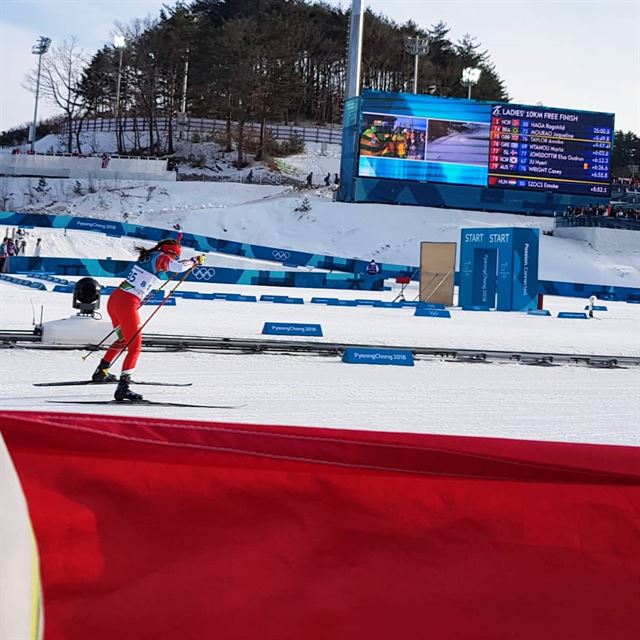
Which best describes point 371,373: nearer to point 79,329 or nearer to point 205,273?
point 79,329

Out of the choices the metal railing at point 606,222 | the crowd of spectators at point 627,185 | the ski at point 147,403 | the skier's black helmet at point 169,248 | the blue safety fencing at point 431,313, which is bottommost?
the blue safety fencing at point 431,313

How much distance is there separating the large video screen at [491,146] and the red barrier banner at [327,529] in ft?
131

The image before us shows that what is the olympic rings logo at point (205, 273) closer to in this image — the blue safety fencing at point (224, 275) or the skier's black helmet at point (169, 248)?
the blue safety fencing at point (224, 275)

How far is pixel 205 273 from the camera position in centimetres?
2955

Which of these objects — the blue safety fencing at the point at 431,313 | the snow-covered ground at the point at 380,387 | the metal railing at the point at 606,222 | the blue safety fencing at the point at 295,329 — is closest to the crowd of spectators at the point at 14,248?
the snow-covered ground at the point at 380,387

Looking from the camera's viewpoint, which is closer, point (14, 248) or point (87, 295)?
point (87, 295)

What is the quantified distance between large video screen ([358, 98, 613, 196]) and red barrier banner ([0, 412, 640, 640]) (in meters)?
40.0

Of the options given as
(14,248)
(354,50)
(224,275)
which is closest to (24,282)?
(14,248)

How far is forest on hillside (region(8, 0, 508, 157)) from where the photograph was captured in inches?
2692

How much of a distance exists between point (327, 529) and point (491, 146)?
42733mm

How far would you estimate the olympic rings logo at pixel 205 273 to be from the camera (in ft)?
96.2

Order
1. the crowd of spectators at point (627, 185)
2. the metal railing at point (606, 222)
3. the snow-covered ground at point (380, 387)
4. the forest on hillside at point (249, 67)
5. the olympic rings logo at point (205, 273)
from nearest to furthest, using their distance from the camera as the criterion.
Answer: the snow-covered ground at point (380, 387) → the olympic rings logo at point (205, 273) → the metal railing at point (606, 222) → the crowd of spectators at point (627, 185) → the forest on hillside at point (249, 67)

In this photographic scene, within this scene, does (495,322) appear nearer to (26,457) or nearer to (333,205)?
(26,457)

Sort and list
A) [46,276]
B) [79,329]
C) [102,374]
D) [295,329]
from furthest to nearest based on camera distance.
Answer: [46,276], [295,329], [79,329], [102,374]
